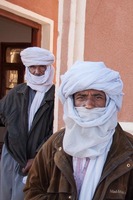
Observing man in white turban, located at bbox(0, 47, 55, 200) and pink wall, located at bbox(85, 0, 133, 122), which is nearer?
pink wall, located at bbox(85, 0, 133, 122)

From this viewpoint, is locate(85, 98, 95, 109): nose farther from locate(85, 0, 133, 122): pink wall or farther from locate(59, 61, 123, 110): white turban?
locate(85, 0, 133, 122): pink wall

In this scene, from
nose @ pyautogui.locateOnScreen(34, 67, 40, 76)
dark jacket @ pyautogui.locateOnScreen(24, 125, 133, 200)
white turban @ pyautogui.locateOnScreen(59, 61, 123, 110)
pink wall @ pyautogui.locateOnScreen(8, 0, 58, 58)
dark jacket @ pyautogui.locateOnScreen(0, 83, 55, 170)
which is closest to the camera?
dark jacket @ pyautogui.locateOnScreen(24, 125, 133, 200)

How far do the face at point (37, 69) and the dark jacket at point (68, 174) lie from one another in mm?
1544

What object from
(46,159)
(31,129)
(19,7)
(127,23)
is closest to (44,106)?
(31,129)

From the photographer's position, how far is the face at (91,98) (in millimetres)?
Result: 2074

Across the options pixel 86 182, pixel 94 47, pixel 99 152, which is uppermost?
pixel 94 47

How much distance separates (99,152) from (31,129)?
1576mm

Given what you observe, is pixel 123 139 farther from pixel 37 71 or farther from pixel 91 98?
pixel 37 71

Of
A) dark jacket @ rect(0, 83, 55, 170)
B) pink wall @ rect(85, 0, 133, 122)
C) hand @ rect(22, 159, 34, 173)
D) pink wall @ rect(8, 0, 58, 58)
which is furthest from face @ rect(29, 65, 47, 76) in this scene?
pink wall @ rect(8, 0, 58, 58)

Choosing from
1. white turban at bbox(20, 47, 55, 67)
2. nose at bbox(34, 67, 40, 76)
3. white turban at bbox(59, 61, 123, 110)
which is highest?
white turban at bbox(20, 47, 55, 67)

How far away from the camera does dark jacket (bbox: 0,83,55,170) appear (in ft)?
11.5

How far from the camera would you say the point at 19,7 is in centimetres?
595

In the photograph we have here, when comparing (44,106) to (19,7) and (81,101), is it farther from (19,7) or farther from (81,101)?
(19,7)

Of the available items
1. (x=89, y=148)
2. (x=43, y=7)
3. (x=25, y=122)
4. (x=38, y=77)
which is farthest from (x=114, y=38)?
(x=43, y=7)
